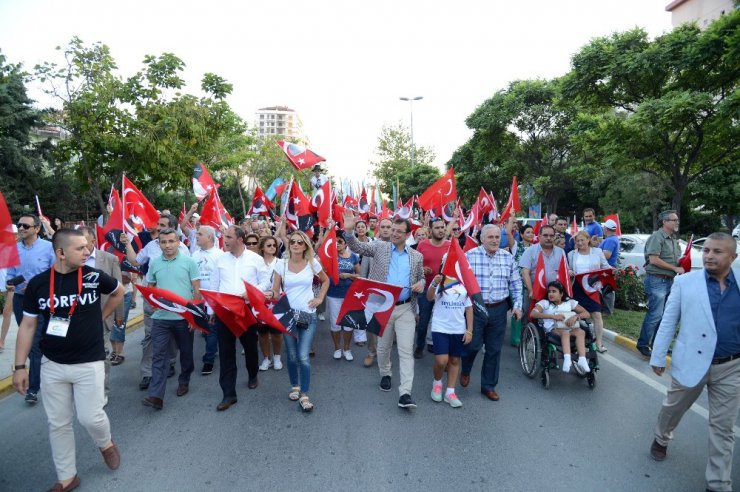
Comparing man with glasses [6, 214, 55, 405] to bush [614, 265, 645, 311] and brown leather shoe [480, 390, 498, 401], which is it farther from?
bush [614, 265, 645, 311]

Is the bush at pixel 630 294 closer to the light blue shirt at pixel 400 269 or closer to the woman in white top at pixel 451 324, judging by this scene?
the woman in white top at pixel 451 324

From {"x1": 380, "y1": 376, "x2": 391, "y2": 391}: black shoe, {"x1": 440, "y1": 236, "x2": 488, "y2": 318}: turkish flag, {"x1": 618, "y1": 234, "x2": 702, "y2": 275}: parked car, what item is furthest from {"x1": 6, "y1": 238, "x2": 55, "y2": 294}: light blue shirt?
{"x1": 618, "y1": 234, "x2": 702, "y2": 275}: parked car

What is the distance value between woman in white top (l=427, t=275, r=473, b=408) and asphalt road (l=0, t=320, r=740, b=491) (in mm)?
525

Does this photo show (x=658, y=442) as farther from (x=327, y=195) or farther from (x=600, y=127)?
(x=600, y=127)

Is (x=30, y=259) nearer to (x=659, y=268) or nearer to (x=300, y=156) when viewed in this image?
(x=300, y=156)

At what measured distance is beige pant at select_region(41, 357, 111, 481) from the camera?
3.39m

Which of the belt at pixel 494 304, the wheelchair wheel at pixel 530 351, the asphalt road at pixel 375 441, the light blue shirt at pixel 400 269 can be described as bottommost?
the asphalt road at pixel 375 441

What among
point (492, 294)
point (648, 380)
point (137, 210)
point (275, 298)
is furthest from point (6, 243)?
point (648, 380)

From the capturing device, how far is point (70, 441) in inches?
136

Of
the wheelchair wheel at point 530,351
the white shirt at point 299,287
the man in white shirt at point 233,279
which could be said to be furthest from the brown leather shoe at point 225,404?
the wheelchair wheel at point 530,351

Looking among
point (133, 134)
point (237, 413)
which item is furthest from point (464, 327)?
point (133, 134)

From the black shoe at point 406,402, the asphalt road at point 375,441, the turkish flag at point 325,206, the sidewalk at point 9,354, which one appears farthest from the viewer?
the turkish flag at point 325,206

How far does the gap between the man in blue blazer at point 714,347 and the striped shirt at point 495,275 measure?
1.80 metres

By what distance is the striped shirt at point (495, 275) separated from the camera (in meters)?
5.21
